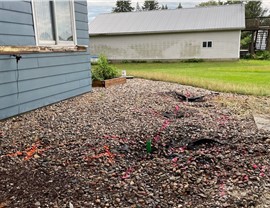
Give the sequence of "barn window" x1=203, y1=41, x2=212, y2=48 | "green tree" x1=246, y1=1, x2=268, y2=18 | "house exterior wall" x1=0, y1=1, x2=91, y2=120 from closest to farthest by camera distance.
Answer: "house exterior wall" x1=0, y1=1, x2=91, y2=120 → "barn window" x1=203, y1=41, x2=212, y2=48 → "green tree" x1=246, y1=1, x2=268, y2=18

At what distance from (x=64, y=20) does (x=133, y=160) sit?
3262 millimetres

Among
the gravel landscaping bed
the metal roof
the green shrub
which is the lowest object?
the gravel landscaping bed

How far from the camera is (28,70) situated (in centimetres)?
387

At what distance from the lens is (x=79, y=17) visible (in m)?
5.03

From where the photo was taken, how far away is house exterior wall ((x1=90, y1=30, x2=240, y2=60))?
56.1 feet

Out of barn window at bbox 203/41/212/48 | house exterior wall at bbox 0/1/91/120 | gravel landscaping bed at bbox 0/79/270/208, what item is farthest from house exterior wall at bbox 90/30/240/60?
gravel landscaping bed at bbox 0/79/270/208

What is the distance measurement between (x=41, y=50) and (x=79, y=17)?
1.43 m

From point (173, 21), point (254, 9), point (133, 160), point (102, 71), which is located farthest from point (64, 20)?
point (254, 9)

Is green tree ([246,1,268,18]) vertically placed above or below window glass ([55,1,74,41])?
above

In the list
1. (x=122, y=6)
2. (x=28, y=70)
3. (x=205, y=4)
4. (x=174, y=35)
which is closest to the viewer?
(x=28, y=70)

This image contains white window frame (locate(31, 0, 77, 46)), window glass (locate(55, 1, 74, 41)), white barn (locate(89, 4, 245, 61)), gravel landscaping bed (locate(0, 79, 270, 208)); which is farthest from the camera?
white barn (locate(89, 4, 245, 61))

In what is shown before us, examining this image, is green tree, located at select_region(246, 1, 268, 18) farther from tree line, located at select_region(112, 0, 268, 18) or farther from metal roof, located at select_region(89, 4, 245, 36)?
metal roof, located at select_region(89, 4, 245, 36)

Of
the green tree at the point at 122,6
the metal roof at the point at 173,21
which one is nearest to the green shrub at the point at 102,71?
the metal roof at the point at 173,21

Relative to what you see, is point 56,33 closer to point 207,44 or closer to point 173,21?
point 207,44
